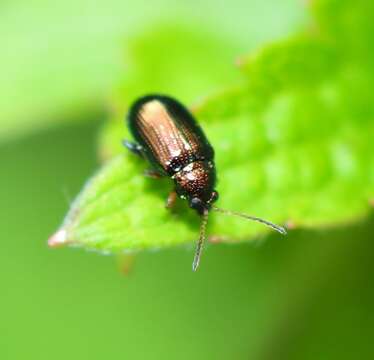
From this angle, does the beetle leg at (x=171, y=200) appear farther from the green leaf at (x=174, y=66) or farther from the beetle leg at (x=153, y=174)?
the green leaf at (x=174, y=66)

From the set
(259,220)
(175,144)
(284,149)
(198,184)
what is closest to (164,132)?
(175,144)

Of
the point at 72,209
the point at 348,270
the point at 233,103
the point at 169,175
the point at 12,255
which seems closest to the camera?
the point at 72,209

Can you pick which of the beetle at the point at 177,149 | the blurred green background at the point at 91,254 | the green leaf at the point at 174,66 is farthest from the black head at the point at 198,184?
the blurred green background at the point at 91,254

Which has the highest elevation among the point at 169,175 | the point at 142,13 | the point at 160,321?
the point at 142,13

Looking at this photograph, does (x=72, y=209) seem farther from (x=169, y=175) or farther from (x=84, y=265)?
(x=84, y=265)

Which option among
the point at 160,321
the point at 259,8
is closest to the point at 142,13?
the point at 259,8

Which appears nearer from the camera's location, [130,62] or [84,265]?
[130,62]

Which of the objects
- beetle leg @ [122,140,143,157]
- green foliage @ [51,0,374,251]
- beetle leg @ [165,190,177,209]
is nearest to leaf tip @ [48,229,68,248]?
green foliage @ [51,0,374,251]
